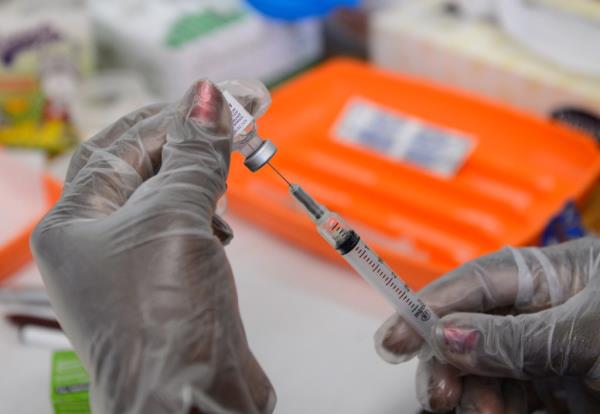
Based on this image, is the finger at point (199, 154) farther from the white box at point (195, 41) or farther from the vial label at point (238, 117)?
the white box at point (195, 41)

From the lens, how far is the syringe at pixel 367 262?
0.53 m

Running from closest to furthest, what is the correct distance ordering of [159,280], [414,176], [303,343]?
1. [159,280]
2. [303,343]
3. [414,176]

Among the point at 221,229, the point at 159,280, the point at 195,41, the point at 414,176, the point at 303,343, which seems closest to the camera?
the point at 159,280

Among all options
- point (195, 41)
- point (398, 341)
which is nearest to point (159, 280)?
point (398, 341)

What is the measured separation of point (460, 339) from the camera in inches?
20.6

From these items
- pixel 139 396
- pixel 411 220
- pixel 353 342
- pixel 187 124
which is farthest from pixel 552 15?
pixel 139 396

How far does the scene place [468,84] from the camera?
41.9 inches

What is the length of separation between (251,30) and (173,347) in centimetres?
78

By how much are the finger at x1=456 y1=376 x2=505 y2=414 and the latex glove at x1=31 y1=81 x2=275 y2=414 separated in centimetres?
17

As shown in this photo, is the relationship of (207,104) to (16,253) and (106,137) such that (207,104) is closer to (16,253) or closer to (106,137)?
(106,137)

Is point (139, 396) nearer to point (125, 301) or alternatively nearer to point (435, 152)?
point (125, 301)

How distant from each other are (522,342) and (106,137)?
1.16 ft

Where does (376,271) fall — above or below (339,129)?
above

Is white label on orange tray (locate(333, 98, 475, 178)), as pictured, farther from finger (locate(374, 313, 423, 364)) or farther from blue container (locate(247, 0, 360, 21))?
finger (locate(374, 313, 423, 364))
